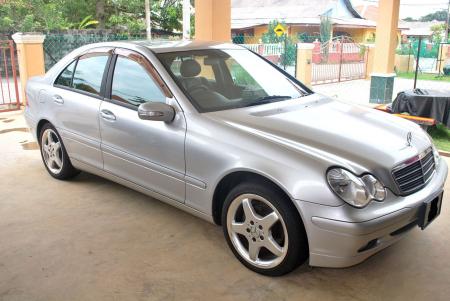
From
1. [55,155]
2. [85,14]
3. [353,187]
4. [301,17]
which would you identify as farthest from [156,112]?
[301,17]

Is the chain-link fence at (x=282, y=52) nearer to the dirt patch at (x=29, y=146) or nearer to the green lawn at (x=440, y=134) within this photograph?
the green lawn at (x=440, y=134)

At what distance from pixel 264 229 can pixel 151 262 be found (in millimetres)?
904

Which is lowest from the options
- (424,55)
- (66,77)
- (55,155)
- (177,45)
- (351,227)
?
(424,55)

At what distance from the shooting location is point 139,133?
3.80 metres

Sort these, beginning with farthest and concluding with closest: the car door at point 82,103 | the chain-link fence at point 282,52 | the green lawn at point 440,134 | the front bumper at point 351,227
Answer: the chain-link fence at point 282,52, the green lawn at point 440,134, the car door at point 82,103, the front bumper at point 351,227

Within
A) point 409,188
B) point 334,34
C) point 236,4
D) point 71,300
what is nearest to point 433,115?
point 409,188

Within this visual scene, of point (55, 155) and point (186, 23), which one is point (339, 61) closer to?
point (186, 23)

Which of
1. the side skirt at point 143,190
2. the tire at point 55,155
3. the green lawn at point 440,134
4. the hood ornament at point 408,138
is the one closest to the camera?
the hood ornament at point 408,138

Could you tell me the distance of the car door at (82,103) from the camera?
4312mm

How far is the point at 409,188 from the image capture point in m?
3.05

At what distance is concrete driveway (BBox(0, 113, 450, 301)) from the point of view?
9.98 feet

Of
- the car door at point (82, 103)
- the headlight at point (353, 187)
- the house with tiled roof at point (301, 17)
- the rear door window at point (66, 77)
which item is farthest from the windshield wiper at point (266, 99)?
the house with tiled roof at point (301, 17)

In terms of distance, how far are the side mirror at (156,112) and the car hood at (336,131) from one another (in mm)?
308

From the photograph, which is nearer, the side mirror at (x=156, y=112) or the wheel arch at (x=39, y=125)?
the side mirror at (x=156, y=112)
